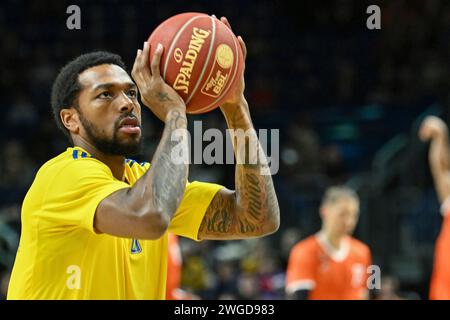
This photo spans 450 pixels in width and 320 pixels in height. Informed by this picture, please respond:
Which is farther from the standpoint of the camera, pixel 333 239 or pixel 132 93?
pixel 333 239

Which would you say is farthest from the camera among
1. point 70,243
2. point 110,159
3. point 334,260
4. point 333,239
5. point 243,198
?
point 333,239

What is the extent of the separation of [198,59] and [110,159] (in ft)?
1.84

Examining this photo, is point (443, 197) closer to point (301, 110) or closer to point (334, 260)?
point (334, 260)

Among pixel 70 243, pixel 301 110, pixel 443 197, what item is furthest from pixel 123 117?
pixel 301 110

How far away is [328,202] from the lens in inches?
269

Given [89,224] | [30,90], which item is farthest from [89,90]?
[30,90]

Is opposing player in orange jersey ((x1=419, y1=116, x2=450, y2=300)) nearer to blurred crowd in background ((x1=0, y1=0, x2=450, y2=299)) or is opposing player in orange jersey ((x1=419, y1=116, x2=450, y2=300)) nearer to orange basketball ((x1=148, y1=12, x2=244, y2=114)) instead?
blurred crowd in background ((x1=0, y1=0, x2=450, y2=299))

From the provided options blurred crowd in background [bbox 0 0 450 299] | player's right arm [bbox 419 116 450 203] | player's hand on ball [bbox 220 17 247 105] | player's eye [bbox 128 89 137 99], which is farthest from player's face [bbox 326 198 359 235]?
player's eye [bbox 128 89 137 99]

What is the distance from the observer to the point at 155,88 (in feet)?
10.6

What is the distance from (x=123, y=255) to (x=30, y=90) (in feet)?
27.9

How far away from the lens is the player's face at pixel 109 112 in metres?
3.35

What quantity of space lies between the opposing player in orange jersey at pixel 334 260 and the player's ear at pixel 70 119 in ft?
10.8

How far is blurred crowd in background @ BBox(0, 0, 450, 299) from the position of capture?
30.0 ft
